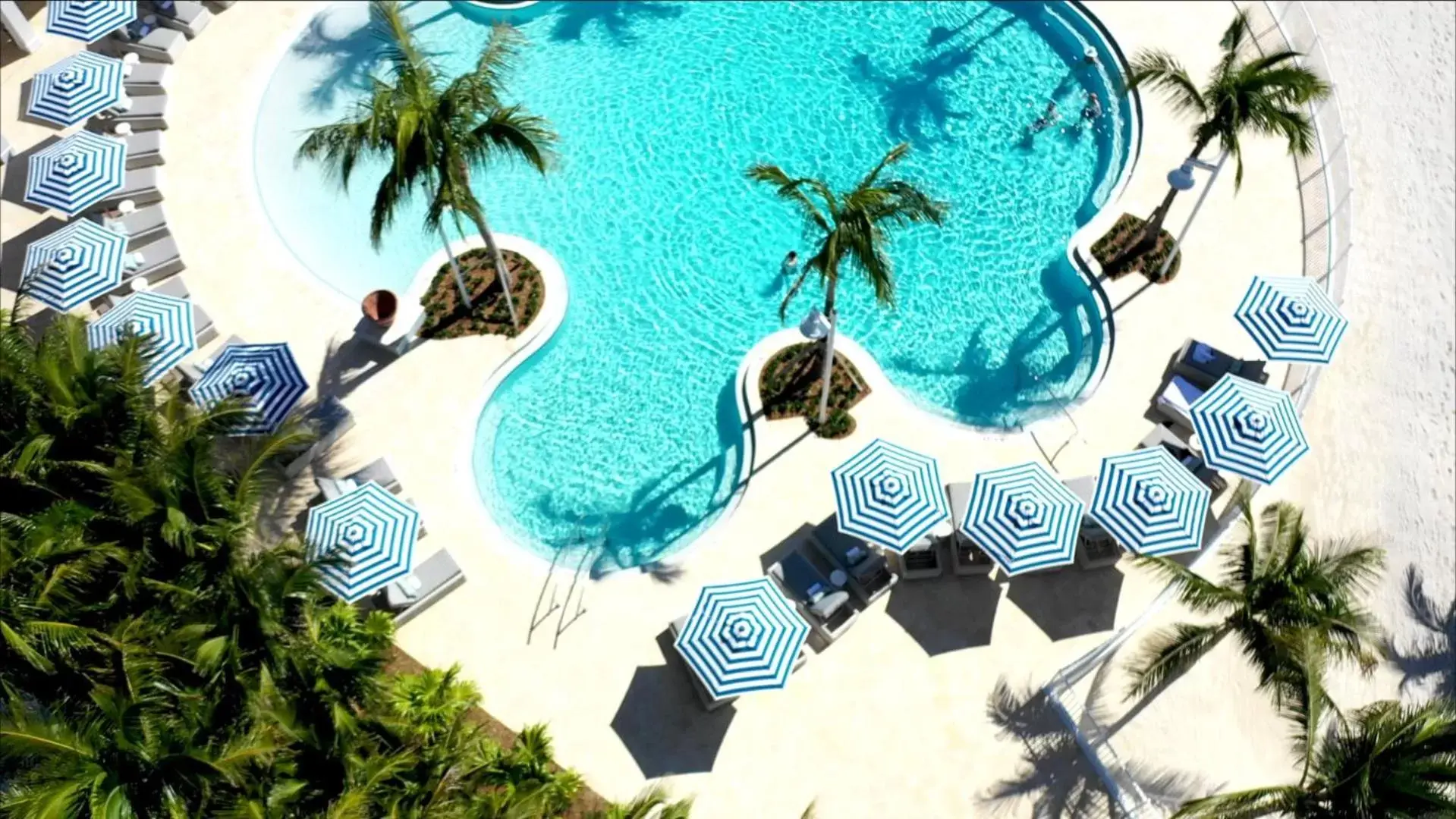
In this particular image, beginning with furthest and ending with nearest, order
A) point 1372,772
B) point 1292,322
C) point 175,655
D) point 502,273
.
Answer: point 502,273
point 1292,322
point 175,655
point 1372,772

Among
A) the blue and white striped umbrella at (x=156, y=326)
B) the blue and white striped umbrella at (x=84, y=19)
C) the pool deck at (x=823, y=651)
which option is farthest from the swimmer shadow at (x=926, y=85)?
the blue and white striped umbrella at (x=84, y=19)

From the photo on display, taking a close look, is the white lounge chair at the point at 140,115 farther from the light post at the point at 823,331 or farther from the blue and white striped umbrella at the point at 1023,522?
the blue and white striped umbrella at the point at 1023,522

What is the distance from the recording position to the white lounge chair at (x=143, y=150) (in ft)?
82.6

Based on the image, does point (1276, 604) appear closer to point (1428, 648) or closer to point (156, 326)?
point (1428, 648)

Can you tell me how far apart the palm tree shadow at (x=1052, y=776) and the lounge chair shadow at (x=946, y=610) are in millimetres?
1244

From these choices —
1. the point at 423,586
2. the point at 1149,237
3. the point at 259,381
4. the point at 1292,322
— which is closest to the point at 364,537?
the point at 423,586

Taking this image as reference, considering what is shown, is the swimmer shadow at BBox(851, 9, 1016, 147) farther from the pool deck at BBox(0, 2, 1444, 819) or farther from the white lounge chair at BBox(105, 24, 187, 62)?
the white lounge chair at BBox(105, 24, 187, 62)

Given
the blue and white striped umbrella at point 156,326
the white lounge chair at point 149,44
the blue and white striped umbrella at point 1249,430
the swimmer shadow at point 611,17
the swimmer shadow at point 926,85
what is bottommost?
the blue and white striped umbrella at point 156,326

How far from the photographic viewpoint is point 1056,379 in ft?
72.7

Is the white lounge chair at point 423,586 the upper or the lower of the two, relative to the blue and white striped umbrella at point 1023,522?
lower

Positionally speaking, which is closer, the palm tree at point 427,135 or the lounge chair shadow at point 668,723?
the lounge chair shadow at point 668,723

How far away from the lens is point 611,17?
92.2 feet

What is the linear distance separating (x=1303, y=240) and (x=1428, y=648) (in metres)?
9.96

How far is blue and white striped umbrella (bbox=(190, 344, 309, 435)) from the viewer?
64.8 ft
